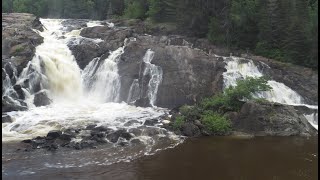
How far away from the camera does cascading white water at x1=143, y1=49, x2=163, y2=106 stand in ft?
125

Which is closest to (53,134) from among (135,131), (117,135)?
(117,135)

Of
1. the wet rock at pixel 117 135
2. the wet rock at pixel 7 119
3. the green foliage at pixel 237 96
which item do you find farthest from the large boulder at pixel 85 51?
the wet rock at pixel 117 135

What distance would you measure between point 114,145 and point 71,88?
15082 mm

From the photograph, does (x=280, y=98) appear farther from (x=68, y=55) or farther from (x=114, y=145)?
(x=68, y=55)

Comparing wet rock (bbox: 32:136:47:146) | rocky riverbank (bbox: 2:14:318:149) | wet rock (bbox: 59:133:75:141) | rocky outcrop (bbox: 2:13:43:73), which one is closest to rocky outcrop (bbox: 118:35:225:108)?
rocky riverbank (bbox: 2:14:318:149)

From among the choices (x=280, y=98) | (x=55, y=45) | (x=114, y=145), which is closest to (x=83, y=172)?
(x=114, y=145)

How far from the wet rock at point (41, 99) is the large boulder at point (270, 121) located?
16.5 meters

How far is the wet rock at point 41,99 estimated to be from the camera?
36.2 m

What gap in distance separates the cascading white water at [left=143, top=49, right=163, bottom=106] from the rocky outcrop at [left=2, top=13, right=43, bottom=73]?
1083cm

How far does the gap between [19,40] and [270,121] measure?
26046 millimetres

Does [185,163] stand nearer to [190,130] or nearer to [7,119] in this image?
[190,130]

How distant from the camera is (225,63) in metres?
40.5

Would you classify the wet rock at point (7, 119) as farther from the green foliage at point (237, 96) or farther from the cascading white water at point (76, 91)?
the green foliage at point (237, 96)

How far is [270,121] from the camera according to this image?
1193 inches
